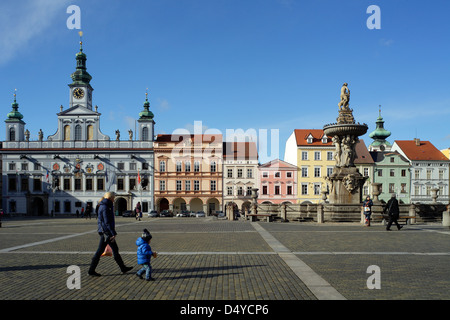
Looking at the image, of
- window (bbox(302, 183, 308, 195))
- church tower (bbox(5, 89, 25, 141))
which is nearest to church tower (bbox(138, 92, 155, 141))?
church tower (bbox(5, 89, 25, 141))

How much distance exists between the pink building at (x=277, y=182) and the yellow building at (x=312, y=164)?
3.71 ft

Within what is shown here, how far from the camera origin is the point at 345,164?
2723cm

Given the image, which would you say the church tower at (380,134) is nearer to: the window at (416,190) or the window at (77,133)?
the window at (416,190)

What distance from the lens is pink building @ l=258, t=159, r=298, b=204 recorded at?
61344mm

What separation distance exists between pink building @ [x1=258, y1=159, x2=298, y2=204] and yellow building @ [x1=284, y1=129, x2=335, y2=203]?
3.71 feet

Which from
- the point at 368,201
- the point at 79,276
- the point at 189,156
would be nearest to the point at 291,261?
the point at 79,276

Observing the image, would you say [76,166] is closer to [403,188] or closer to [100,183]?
[100,183]

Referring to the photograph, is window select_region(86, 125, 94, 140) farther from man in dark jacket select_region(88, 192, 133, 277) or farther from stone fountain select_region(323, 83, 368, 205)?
man in dark jacket select_region(88, 192, 133, 277)

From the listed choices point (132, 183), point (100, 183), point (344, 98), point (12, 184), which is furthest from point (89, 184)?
point (344, 98)

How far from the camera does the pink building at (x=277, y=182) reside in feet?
201

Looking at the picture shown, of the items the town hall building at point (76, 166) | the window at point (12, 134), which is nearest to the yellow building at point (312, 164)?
the town hall building at point (76, 166)

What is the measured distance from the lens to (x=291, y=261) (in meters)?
9.91
